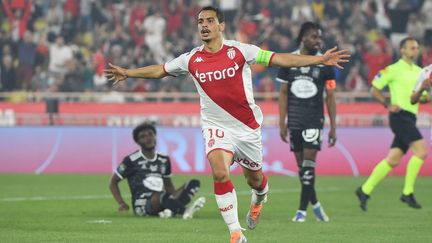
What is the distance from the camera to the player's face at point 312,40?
14.4m

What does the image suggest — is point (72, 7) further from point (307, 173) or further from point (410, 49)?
point (307, 173)

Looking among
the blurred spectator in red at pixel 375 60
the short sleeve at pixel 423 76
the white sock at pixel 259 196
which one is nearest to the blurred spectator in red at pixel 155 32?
the blurred spectator in red at pixel 375 60

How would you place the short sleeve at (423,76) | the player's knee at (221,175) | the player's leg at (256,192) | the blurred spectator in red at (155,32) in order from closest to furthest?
the player's knee at (221,175) < the player's leg at (256,192) < the short sleeve at (423,76) < the blurred spectator in red at (155,32)

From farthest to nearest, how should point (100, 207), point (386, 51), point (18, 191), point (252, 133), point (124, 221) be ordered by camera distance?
point (386, 51) → point (18, 191) → point (100, 207) → point (124, 221) → point (252, 133)

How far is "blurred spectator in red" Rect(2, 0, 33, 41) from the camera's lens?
3075cm

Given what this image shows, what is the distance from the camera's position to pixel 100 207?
16672mm

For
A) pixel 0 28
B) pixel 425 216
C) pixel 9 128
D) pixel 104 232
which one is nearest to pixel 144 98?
pixel 9 128

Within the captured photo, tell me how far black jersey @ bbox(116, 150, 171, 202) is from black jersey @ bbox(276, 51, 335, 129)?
1777 millimetres

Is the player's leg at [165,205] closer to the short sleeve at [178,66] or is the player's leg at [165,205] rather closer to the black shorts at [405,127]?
the short sleeve at [178,66]

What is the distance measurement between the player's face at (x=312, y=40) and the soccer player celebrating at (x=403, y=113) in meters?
2.91

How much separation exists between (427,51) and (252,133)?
18.3 meters

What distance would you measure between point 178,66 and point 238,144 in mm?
991

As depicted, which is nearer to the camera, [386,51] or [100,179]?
[100,179]

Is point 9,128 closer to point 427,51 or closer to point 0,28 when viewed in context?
point 0,28
